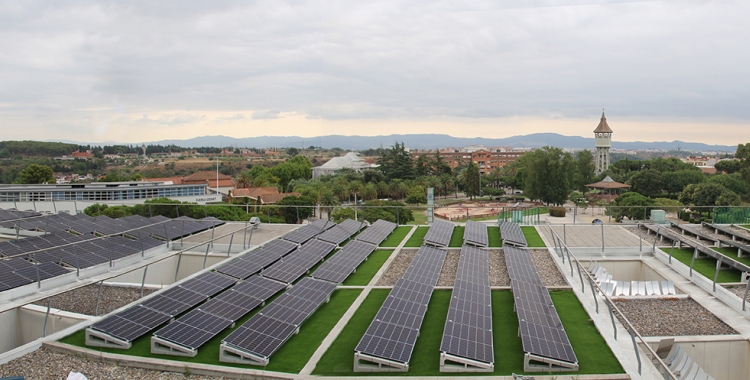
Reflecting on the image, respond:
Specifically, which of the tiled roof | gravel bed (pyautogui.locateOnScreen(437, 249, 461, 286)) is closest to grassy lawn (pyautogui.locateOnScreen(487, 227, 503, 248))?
gravel bed (pyautogui.locateOnScreen(437, 249, 461, 286))

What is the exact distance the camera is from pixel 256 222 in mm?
18562

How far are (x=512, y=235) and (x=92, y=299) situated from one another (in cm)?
1272

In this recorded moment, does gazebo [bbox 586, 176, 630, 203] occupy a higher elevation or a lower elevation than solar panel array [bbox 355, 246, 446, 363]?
lower

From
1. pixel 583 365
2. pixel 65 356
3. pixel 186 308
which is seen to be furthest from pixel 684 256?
pixel 65 356

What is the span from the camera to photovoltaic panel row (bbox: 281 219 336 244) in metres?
14.7

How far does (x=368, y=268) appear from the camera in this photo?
41.8 ft

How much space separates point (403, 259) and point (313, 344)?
6.31 m

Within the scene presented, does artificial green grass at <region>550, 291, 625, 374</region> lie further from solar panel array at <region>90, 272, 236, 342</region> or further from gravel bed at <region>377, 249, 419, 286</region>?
solar panel array at <region>90, 272, 236, 342</region>

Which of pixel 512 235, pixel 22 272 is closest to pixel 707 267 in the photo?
pixel 512 235

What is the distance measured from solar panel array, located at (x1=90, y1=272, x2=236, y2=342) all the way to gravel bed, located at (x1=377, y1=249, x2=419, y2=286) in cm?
378

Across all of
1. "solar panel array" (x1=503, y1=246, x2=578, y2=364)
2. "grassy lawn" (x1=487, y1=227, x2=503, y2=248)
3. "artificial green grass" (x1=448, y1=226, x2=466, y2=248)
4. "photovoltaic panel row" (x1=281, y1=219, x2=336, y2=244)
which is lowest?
"artificial green grass" (x1=448, y1=226, x2=466, y2=248)

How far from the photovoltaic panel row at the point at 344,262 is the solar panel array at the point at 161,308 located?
2.23 m

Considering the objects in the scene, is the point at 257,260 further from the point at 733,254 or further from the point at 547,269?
the point at 733,254

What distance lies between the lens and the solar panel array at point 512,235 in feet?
49.1
